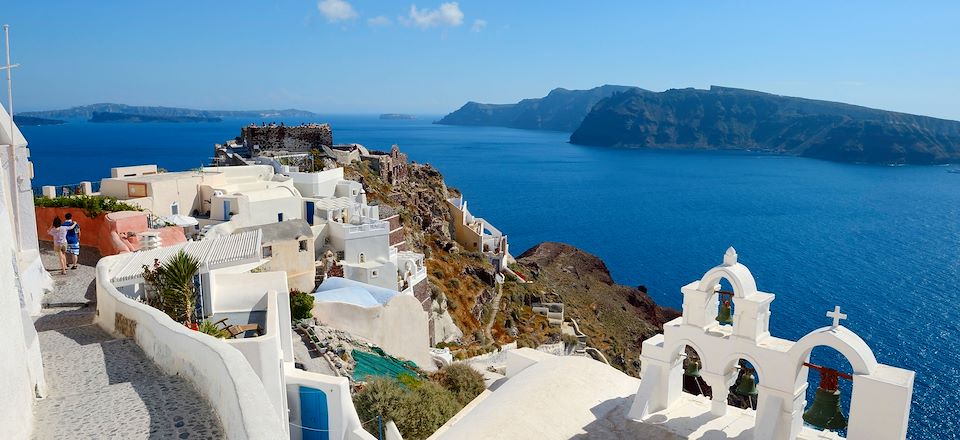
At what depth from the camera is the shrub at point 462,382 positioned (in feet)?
49.5

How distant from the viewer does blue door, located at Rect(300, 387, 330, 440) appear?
962cm

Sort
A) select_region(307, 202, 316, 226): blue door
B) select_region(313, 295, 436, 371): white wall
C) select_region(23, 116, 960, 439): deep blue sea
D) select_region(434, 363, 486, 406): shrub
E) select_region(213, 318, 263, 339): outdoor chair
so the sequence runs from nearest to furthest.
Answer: select_region(213, 318, 263, 339): outdoor chair → select_region(434, 363, 486, 406): shrub → select_region(313, 295, 436, 371): white wall → select_region(307, 202, 316, 226): blue door → select_region(23, 116, 960, 439): deep blue sea

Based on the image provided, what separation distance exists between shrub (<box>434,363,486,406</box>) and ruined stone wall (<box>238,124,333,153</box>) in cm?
2998

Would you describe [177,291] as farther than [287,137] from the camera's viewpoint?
No

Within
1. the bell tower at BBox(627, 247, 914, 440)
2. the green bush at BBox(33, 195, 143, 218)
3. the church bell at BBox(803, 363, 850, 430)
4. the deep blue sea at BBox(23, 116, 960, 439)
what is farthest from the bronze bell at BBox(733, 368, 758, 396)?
the deep blue sea at BBox(23, 116, 960, 439)

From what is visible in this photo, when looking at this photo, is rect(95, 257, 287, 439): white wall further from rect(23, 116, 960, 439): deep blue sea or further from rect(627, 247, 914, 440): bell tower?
rect(23, 116, 960, 439): deep blue sea

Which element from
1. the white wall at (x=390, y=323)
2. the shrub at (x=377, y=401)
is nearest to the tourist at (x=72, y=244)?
the white wall at (x=390, y=323)

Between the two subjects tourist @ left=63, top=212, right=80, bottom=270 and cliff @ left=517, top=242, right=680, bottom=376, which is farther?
cliff @ left=517, top=242, right=680, bottom=376

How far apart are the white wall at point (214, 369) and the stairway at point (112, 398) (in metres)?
0.12

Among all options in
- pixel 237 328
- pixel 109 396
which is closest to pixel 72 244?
pixel 237 328

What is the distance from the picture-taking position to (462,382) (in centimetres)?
1548

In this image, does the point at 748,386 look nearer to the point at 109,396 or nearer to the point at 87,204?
the point at 109,396

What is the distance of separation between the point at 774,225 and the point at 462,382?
72.3 m

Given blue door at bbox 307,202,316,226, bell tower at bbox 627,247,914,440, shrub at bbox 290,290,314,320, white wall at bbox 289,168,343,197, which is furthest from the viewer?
white wall at bbox 289,168,343,197
